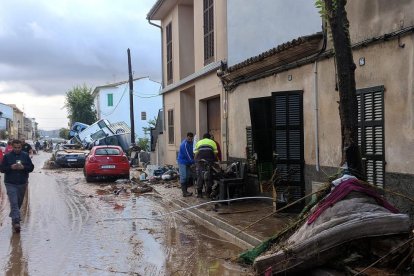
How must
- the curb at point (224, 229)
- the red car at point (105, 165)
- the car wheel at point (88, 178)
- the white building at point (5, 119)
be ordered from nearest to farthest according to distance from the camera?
1. the curb at point (224, 229)
2. the red car at point (105, 165)
3. the car wheel at point (88, 178)
4. the white building at point (5, 119)

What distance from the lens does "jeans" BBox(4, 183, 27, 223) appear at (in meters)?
9.07

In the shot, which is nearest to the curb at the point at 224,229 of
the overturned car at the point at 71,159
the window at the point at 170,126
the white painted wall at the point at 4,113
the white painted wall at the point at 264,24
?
the white painted wall at the point at 264,24

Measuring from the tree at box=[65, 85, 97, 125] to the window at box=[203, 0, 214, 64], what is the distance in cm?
4732

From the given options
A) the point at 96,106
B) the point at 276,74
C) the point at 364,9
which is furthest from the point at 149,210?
the point at 96,106

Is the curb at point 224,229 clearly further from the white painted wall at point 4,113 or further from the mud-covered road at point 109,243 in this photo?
the white painted wall at point 4,113

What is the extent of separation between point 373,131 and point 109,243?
4.54 meters

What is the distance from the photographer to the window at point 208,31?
49.8ft

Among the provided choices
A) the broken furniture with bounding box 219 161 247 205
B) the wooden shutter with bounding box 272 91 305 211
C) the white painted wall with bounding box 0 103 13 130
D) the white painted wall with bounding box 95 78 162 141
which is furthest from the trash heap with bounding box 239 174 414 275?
the white painted wall with bounding box 0 103 13 130

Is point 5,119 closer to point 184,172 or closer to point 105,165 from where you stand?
point 105,165

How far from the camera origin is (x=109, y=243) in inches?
314

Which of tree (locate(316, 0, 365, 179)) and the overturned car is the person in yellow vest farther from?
the overturned car

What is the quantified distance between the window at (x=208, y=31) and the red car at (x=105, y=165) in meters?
5.90

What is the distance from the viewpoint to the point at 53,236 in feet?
28.2

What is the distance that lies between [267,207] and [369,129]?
3.85 metres
